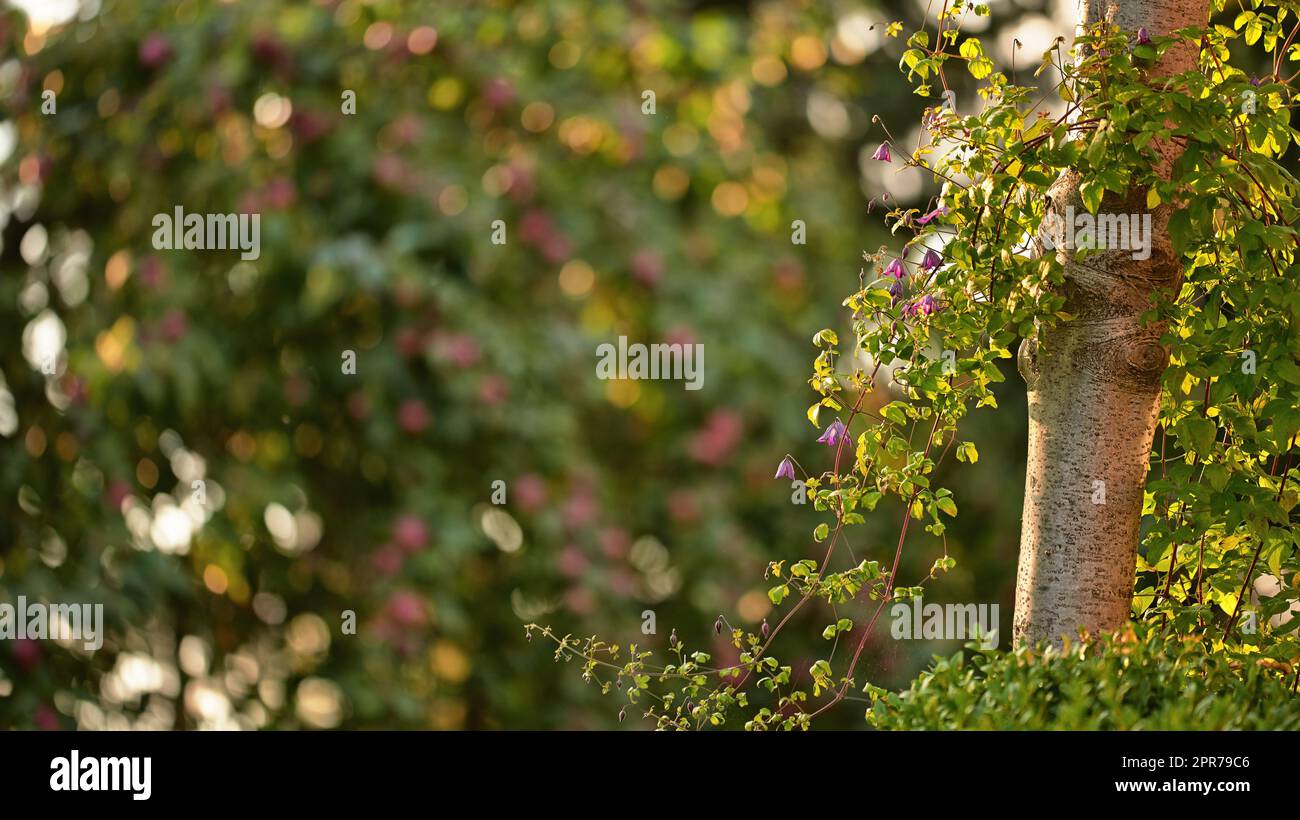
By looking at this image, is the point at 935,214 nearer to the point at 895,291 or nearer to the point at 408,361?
the point at 895,291

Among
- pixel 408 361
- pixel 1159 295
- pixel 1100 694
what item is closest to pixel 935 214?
pixel 1159 295

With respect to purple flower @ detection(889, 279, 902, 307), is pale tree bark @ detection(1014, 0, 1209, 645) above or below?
below

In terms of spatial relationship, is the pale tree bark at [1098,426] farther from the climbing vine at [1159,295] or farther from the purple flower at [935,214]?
the purple flower at [935,214]

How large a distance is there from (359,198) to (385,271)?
29cm

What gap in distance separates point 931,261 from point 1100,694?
0.74m

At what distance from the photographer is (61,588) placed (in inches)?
125

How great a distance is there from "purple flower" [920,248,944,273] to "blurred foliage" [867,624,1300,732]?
24.6 inches

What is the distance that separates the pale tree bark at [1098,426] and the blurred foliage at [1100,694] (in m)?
0.08

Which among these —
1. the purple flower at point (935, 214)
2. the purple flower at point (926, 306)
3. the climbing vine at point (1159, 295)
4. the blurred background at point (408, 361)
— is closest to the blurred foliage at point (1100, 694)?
the climbing vine at point (1159, 295)

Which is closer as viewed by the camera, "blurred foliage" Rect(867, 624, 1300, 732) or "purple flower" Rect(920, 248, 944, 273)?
"blurred foliage" Rect(867, 624, 1300, 732)

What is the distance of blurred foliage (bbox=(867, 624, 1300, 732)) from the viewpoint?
1719mm

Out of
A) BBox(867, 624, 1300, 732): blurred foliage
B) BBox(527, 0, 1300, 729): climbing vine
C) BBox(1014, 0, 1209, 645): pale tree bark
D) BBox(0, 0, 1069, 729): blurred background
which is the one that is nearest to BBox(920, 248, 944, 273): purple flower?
BBox(527, 0, 1300, 729): climbing vine

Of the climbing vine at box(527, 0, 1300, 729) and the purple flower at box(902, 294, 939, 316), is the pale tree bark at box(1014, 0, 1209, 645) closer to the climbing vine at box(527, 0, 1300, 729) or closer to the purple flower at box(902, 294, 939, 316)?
the climbing vine at box(527, 0, 1300, 729)
